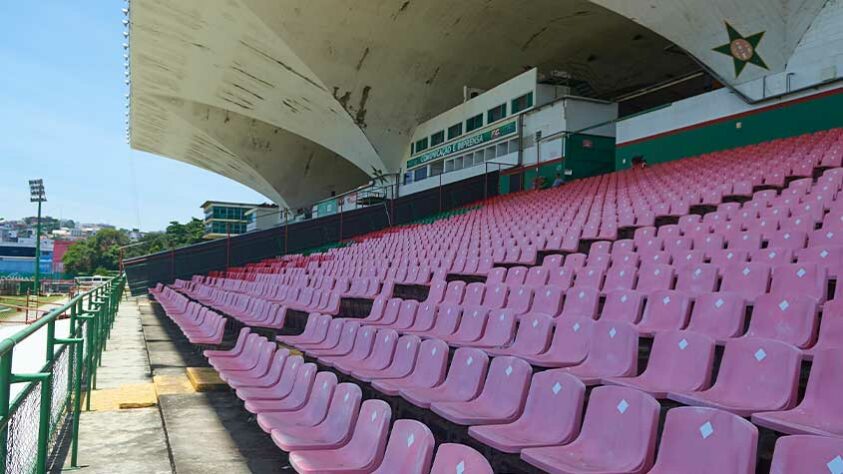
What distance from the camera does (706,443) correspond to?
6.81 ft

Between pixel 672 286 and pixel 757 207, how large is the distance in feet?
9.39

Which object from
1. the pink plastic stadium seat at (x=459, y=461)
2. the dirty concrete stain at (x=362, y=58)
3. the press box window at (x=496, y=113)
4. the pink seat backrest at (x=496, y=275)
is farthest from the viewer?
the dirty concrete stain at (x=362, y=58)

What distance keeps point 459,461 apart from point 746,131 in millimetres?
14297

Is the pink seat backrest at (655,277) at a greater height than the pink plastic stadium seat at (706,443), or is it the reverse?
the pink seat backrest at (655,277)

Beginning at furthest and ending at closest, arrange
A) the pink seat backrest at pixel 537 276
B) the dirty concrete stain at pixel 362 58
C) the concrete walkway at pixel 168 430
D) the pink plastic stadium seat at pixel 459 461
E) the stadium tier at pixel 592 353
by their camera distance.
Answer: the dirty concrete stain at pixel 362 58
the pink seat backrest at pixel 537 276
the concrete walkway at pixel 168 430
the stadium tier at pixel 592 353
the pink plastic stadium seat at pixel 459 461

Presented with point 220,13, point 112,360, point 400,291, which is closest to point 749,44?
point 400,291

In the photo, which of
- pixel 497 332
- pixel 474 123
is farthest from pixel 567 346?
pixel 474 123

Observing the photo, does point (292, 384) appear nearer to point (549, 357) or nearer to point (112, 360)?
point (549, 357)

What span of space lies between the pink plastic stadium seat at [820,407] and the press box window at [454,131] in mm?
21016

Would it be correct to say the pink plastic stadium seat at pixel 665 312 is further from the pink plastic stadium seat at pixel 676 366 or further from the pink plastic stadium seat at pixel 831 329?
the pink plastic stadium seat at pixel 831 329

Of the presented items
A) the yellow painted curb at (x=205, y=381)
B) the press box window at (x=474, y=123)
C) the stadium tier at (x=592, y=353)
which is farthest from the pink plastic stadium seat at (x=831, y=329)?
the press box window at (x=474, y=123)

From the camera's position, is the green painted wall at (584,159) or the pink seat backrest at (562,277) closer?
the pink seat backrest at (562,277)

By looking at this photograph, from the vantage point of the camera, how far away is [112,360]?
8039 millimetres

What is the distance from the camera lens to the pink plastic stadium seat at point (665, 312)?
412 cm
